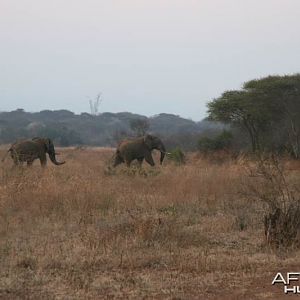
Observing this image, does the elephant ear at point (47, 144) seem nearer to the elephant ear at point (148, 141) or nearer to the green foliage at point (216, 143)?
the elephant ear at point (148, 141)

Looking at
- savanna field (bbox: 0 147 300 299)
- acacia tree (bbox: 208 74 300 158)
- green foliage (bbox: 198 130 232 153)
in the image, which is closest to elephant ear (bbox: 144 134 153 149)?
acacia tree (bbox: 208 74 300 158)

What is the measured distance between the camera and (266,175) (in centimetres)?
818

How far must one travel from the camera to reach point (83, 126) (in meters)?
104

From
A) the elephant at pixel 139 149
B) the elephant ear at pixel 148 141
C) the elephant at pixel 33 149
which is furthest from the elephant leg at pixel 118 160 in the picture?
the elephant at pixel 33 149

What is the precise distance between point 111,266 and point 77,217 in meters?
3.07

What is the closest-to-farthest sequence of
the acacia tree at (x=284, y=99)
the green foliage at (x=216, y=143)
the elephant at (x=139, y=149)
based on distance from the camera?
the elephant at (x=139, y=149) < the acacia tree at (x=284, y=99) < the green foliage at (x=216, y=143)

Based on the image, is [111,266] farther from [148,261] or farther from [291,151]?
[291,151]

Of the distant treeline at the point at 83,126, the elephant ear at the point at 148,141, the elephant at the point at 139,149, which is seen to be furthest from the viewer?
the distant treeline at the point at 83,126

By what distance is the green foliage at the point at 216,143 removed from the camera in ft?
93.1

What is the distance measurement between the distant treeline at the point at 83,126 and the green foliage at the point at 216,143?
2823 centimetres

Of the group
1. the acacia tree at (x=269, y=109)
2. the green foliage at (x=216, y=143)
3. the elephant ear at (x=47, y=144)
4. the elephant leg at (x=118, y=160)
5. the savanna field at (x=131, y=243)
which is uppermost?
the acacia tree at (x=269, y=109)

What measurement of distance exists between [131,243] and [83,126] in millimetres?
97674

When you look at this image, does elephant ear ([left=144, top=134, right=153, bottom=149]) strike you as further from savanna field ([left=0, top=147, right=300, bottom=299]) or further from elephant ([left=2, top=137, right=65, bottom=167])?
savanna field ([left=0, top=147, right=300, bottom=299])

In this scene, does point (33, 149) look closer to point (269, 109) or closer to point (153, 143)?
point (153, 143)
